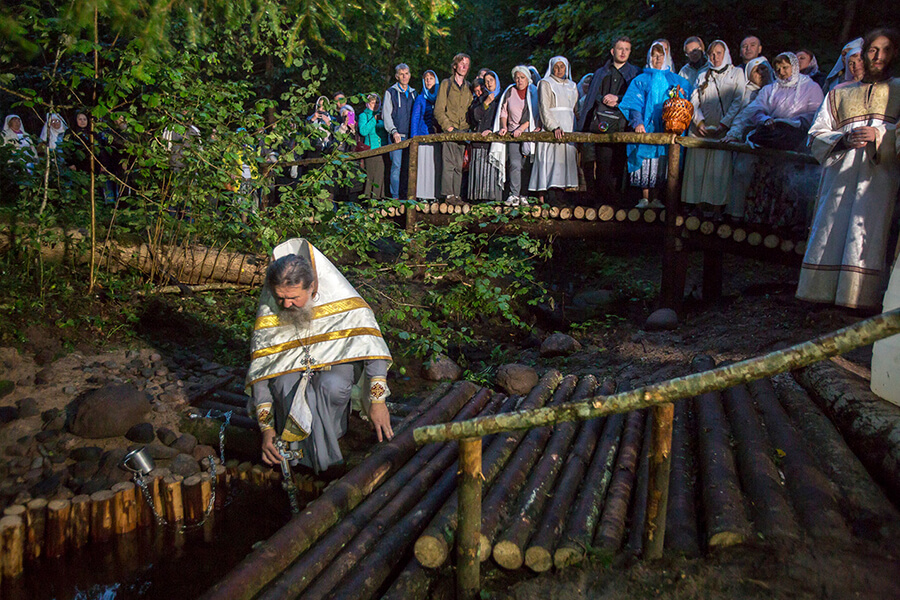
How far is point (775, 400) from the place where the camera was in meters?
4.02

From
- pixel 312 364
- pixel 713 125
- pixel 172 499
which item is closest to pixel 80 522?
pixel 172 499

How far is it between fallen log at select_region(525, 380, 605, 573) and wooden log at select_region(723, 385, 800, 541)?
82 centimetres

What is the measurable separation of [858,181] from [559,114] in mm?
4260

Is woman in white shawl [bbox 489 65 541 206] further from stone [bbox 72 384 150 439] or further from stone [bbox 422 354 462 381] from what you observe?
stone [bbox 72 384 150 439]

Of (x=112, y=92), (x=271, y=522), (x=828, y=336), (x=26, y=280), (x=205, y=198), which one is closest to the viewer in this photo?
(x=828, y=336)

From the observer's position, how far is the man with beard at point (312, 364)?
12.7 ft

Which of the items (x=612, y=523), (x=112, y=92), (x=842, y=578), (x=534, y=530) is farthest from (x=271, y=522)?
(x=112, y=92)

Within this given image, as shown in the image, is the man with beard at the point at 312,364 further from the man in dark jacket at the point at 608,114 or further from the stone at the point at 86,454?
the man in dark jacket at the point at 608,114

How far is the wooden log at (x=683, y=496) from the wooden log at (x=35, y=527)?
11.2ft

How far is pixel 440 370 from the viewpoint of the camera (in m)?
6.41

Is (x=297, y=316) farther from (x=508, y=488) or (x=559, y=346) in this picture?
(x=559, y=346)

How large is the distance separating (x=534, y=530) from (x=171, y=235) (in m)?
5.67

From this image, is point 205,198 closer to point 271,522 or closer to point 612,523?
point 271,522

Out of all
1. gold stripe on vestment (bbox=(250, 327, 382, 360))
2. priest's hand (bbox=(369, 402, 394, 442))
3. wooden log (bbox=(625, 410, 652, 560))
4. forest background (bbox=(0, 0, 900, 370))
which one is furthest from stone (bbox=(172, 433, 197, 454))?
wooden log (bbox=(625, 410, 652, 560))
